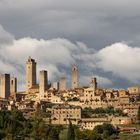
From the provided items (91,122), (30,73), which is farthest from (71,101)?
(91,122)

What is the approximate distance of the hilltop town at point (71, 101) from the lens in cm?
7269

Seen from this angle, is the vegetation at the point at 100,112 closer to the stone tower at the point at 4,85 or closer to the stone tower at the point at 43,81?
the stone tower at the point at 43,81

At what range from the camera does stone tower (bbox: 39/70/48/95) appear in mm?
90250

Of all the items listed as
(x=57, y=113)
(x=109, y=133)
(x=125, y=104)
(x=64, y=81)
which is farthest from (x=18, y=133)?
(x=64, y=81)

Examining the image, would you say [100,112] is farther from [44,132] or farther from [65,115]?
[44,132]

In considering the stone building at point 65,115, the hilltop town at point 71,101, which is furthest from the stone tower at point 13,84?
the stone building at point 65,115

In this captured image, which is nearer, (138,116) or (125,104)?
(138,116)

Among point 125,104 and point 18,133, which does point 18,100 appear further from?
point 18,133

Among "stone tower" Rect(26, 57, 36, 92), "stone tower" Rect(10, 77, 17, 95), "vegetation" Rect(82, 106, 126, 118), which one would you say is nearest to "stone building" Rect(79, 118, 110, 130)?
"vegetation" Rect(82, 106, 126, 118)

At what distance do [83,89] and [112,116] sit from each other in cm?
1578

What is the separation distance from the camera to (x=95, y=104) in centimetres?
8169

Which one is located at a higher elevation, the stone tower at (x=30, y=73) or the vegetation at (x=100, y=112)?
the stone tower at (x=30, y=73)

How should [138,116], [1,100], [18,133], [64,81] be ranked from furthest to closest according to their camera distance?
1. [64,81]
2. [1,100]
3. [138,116]
4. [18,133]

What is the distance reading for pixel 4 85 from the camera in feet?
307
